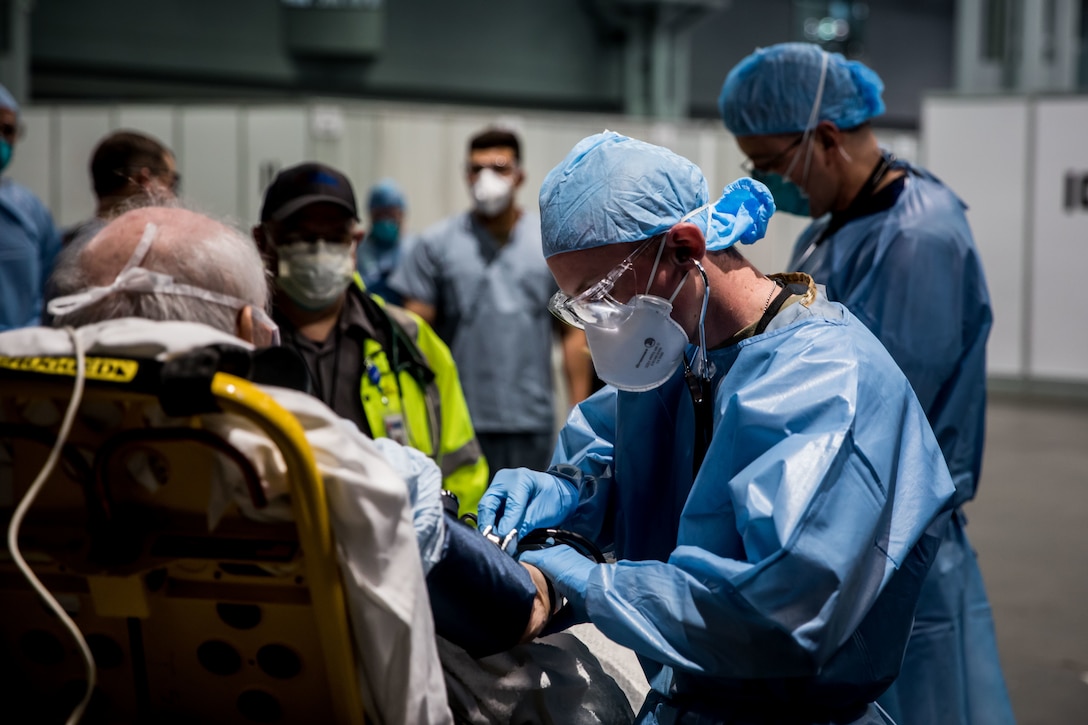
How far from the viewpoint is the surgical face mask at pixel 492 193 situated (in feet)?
12.6

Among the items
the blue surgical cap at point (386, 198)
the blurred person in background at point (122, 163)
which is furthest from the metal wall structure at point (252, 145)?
the blurred person in background at point (122, 163)

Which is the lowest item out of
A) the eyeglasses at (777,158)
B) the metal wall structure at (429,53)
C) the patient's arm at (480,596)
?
the patient's arm at (480,596)

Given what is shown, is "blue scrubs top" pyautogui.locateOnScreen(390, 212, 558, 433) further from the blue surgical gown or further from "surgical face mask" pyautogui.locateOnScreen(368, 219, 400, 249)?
"surgical face mask" pyautogui.locateOnScreen(368, 219, 400, 249)

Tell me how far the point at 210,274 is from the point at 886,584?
88cm

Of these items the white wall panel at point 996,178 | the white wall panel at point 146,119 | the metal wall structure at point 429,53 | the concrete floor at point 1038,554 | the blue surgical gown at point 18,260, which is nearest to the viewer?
the concrete floor at point 1038,554

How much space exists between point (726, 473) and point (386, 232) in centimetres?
548

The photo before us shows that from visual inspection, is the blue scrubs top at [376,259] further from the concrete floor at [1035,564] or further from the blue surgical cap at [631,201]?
the blue surgical cap at [631,201]

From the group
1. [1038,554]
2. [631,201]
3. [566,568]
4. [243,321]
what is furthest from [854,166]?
→ [1038,554]

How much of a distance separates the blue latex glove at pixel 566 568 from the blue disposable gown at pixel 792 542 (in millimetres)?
22

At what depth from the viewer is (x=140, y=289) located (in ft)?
3.96

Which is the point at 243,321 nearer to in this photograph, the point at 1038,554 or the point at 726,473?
the point at 726,473

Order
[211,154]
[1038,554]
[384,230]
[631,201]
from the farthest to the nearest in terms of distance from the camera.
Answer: [211,154], [384,230], [1038,554], [631,201]

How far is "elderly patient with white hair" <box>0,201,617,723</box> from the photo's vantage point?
1021 millimetres

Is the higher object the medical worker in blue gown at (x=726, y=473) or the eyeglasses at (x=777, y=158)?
the eyeglasses at (x=777, y=158)
